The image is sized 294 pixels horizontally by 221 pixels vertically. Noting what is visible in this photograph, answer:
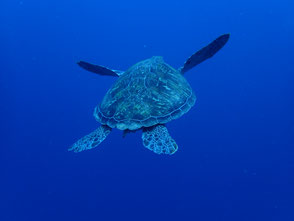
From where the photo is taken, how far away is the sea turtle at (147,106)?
13.4ft

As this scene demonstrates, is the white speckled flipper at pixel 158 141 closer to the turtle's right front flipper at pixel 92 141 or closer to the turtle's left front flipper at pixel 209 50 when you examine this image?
the turtle's right front flipper at pixel 92 141

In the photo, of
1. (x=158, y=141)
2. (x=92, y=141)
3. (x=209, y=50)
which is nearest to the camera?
(x=158, y=141)

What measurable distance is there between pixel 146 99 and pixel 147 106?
0.13 m

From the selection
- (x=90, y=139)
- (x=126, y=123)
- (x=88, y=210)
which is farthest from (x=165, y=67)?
(x=88, y=210)

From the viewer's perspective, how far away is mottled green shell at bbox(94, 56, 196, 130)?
416 centimetres

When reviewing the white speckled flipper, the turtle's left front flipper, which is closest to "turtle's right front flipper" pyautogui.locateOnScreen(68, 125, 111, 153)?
the white speckled flipper

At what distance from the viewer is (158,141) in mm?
3947

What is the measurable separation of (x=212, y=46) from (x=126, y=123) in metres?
2.52

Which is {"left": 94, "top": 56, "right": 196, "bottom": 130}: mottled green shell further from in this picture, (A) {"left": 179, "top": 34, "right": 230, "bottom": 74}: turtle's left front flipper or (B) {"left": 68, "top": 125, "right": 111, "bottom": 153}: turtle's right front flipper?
(A) {"left": 179, "top": 34, "right": 230, "bottom": 74}: turtle's left front flipper

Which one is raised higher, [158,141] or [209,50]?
[209,50]

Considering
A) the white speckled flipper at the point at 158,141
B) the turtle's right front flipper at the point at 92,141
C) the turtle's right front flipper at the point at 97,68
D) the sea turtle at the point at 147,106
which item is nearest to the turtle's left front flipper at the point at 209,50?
the sea turtle at the point at 147,106

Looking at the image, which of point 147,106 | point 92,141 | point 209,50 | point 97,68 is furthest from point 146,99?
point 97,68

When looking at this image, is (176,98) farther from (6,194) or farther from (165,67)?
(6,194)

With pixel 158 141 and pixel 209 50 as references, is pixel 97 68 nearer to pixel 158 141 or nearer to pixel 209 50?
pixel 209 50
